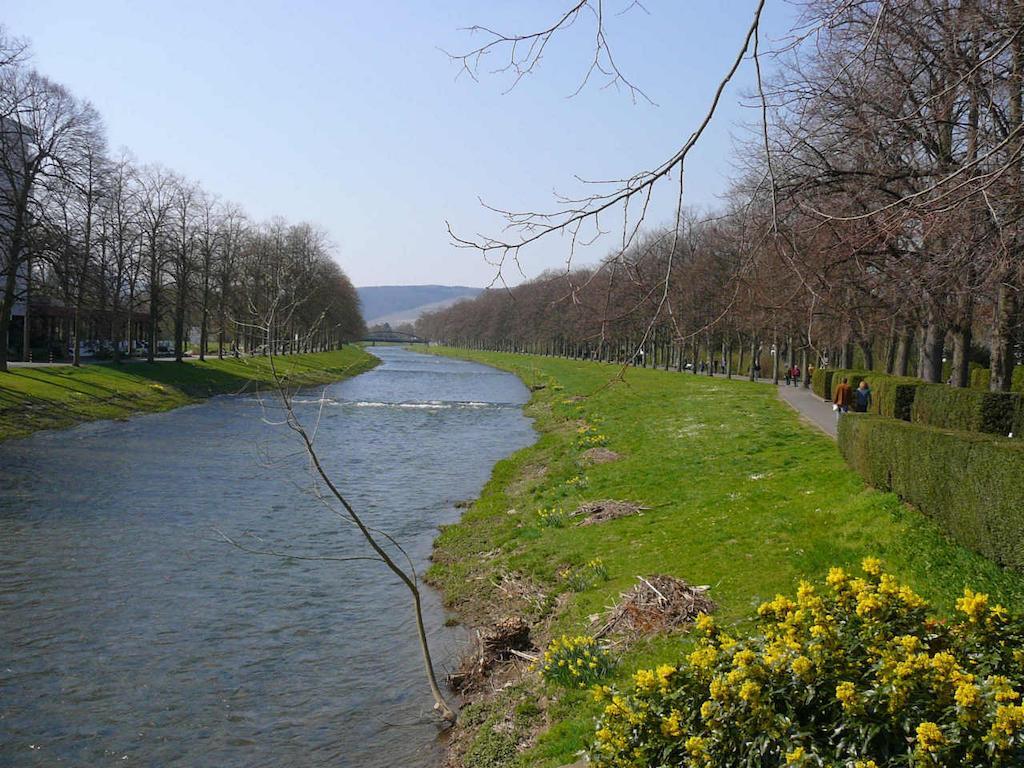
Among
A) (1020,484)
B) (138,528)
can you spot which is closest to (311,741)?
(1020,484)

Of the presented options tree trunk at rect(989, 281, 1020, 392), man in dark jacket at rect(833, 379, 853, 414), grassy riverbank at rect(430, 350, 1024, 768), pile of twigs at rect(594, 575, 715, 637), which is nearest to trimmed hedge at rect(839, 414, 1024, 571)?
grassy riverbank at rect(430, 350, 1024, 768)

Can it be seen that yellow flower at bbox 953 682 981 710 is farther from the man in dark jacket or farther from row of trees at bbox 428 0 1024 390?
the man in dark jacket

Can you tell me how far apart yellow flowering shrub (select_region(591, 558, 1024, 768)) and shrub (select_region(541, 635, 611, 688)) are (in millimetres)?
2194

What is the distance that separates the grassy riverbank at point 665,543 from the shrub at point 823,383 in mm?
12864

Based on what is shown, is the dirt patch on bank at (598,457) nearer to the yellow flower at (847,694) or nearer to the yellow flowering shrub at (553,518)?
the yellow flowering shrub at (553,518)

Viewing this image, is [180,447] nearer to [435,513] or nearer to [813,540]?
[435,513]

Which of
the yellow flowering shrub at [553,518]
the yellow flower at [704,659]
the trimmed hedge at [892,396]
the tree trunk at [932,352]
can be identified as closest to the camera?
the yellow flower at [704,659]

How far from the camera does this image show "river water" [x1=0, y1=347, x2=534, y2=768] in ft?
27.8

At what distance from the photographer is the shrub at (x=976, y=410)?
53.2ft

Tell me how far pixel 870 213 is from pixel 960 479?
550 cm

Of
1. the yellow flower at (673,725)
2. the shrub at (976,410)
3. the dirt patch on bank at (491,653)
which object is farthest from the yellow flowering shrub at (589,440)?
the yellow flower at (673,725)

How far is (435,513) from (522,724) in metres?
10.8

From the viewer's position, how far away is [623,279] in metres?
5.09

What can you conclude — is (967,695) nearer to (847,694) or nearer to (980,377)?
(847,694)
